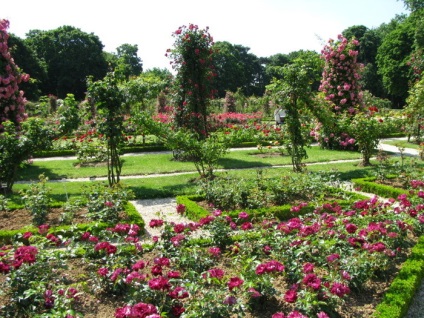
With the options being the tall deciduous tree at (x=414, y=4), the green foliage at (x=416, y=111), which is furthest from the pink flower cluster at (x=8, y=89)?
the tall deciduous tree at (x=414, y=4)

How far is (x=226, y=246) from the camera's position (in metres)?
5.57

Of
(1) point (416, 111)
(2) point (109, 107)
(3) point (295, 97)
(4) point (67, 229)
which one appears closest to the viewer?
(4) point (67, 229)

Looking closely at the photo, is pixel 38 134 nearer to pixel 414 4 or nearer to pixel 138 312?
pixel 138 312

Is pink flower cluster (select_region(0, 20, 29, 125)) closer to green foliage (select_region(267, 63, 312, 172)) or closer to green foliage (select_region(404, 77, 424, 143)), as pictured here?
green foliage (select_region(267, 63, 312, 172))

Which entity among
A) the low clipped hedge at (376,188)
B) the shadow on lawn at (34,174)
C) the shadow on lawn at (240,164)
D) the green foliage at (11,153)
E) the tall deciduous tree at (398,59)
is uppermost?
the tall deciduous tree at (398,59)

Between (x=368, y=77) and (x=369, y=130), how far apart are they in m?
41.7

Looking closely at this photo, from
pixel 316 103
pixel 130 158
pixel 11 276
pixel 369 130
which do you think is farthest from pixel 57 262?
pixel 130 158

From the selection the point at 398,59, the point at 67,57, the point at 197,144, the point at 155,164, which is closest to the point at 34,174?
the point at 155,164

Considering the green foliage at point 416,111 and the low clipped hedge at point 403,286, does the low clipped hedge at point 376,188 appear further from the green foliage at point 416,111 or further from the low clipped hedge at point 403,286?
the green foliage at point 416,111

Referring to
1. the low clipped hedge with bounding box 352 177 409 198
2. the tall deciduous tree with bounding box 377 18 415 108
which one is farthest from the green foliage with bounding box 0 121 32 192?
the tall deciduous tree with bounding box 377 18 415 108

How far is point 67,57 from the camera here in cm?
4925

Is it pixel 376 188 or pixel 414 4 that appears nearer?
pixel 376 188

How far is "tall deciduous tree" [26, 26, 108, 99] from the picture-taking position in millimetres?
48812

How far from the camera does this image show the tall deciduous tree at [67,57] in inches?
1922
